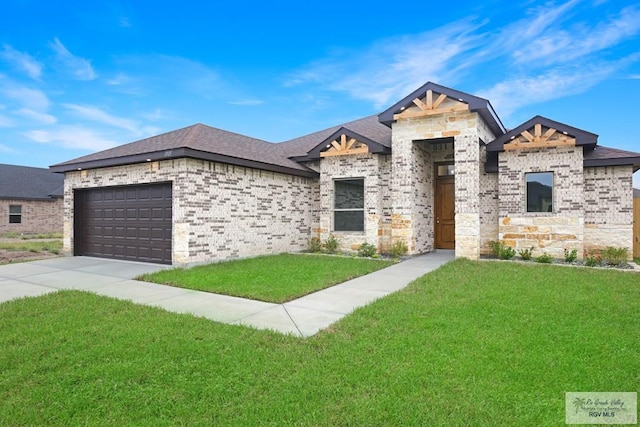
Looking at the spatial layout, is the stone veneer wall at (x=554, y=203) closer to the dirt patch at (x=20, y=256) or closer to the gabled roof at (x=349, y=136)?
the gabled roof at (x=349, y=136)

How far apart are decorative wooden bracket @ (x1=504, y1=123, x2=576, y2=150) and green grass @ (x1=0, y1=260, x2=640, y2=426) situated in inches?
265

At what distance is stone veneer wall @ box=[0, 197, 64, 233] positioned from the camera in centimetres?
2512

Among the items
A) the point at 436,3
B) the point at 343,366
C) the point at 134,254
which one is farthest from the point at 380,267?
the point at 436,3

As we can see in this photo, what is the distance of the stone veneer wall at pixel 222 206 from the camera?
9.83 metres

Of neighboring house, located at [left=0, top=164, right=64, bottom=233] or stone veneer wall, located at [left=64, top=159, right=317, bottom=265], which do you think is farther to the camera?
neighboring house, located at [left=0, top=164, right=64, bottom=233]

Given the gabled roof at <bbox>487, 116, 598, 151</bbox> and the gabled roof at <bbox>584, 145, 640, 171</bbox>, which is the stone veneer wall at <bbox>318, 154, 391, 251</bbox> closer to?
the gabled roof at <bbox>487, 116, 598, 151</bbox>

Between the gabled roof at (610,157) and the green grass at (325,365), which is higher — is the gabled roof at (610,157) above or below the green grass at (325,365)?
above

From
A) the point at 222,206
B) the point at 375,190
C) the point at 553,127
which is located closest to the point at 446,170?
the point at 375,190

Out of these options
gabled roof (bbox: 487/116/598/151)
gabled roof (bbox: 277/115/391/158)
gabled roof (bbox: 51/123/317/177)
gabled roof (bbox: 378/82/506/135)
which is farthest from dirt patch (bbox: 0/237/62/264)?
gabled roof (bbox: 487/116/598/151)

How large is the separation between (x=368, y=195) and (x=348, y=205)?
2.98 ft

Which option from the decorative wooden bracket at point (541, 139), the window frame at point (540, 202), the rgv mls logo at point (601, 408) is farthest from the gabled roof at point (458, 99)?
the rgv mls logo at point (601, 408)

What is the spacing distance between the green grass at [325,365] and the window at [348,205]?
24.4 ft

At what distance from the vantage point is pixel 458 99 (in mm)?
11023

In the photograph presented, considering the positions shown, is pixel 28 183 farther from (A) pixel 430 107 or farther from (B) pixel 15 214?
(A) pixel 430 107
